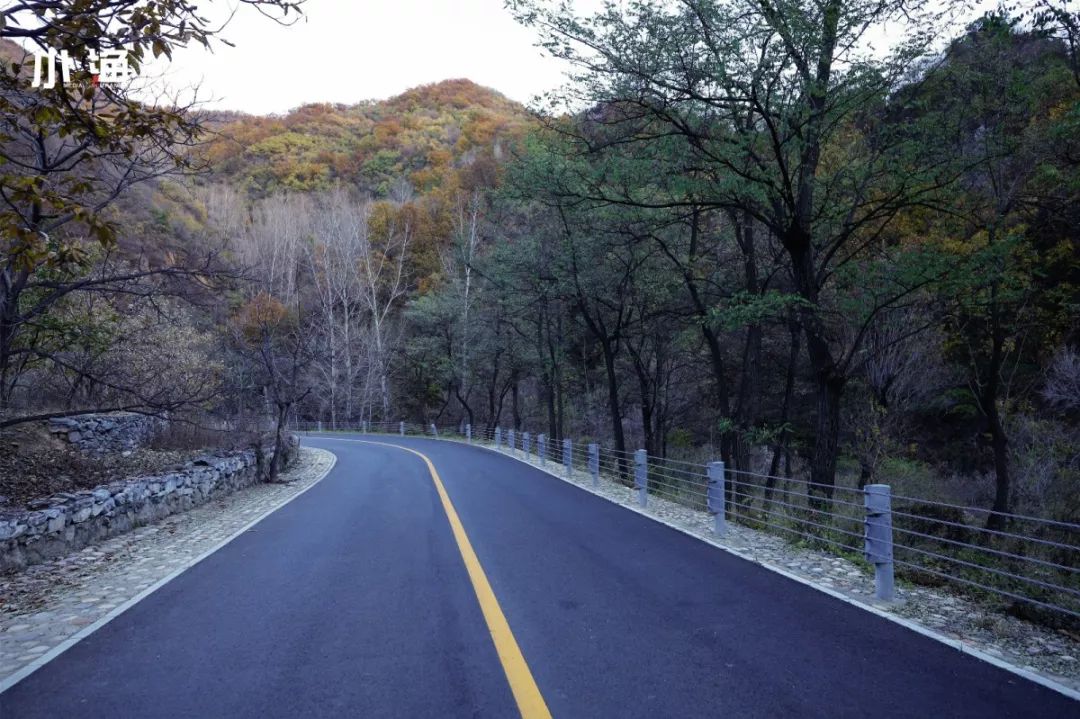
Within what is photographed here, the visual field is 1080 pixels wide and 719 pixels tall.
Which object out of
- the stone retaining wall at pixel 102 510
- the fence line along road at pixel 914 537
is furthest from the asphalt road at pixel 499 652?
the stone retaining wall at pixel 102 510

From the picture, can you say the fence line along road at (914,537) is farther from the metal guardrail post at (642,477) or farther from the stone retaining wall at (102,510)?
the stone retaining wall at (102,510)

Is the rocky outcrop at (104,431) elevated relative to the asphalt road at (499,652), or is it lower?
elevated

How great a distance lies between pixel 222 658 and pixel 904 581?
635 cm

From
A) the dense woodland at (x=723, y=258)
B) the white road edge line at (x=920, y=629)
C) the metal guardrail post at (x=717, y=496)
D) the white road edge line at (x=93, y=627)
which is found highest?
the dense woodland at (x=723, y=258)

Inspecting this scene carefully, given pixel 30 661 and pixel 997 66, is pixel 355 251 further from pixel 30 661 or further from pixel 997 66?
pixel 30 661

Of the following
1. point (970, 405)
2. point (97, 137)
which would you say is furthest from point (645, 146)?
point (970, 405)

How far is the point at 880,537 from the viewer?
6258mm

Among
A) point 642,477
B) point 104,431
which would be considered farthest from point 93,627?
point 104,431

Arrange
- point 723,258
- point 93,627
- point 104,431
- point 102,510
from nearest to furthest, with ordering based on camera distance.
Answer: point 93,627 → point 102,510 → point 104,431 → point 723,258

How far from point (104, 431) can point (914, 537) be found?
17.1 m

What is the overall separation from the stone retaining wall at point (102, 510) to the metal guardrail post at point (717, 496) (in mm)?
8425

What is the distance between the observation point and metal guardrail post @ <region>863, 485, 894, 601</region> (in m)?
6.14

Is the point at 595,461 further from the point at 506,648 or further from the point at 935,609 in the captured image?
the point at 506,648

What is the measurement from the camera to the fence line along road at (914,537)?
223 inches
